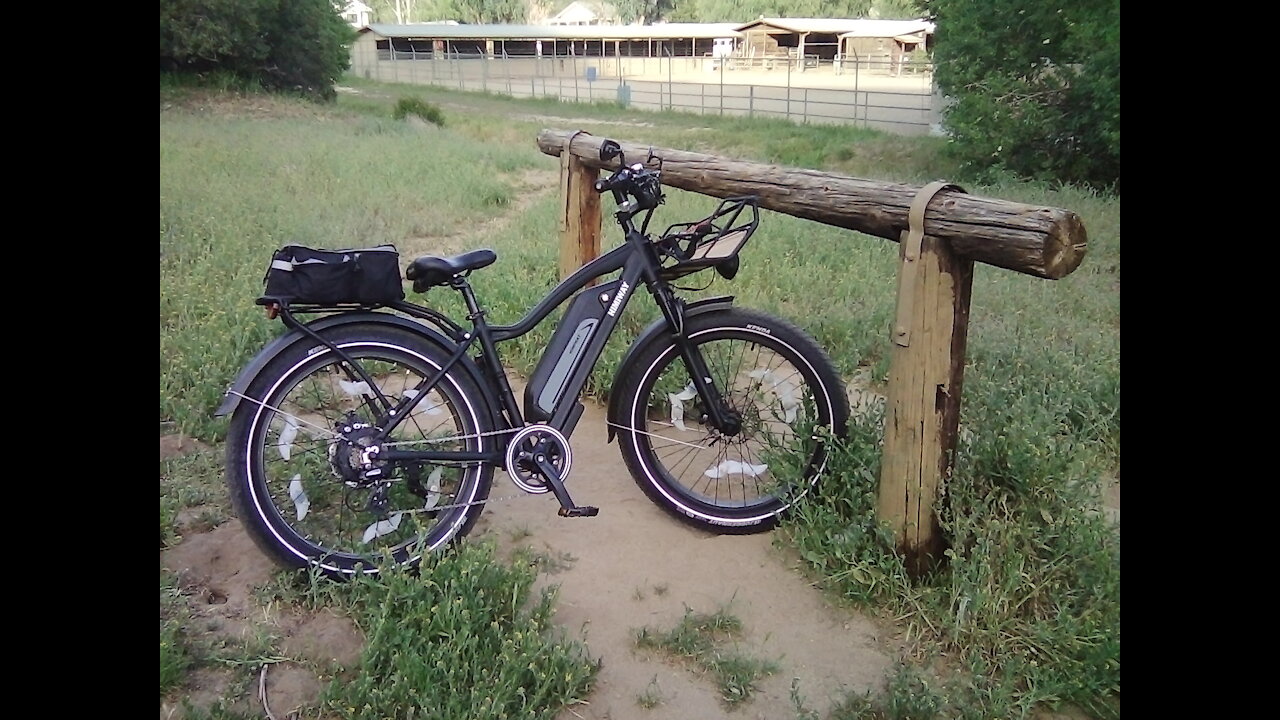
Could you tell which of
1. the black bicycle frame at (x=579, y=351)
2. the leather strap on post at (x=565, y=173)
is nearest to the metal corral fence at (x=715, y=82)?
the leather strap on post at (x=565, y=173)

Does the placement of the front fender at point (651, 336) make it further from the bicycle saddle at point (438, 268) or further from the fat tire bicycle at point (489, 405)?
the bicycle saddle at point (438, 268)

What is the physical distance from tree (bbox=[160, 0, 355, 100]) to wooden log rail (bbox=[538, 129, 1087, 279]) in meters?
19.2

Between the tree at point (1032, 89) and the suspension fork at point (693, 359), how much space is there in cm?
1056

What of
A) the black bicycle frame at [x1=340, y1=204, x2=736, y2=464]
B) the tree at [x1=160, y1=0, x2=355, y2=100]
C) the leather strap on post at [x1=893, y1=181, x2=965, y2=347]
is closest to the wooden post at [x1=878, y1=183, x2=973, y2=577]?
the leather strap on post at [x1=893, y1=181, x2=965, y2=347]

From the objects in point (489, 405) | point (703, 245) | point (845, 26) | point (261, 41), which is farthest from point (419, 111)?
point (489, 405)

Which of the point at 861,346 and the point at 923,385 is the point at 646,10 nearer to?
the point at 861,346

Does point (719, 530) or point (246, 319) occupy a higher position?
point (246, 319)

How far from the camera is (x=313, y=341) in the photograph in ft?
9.60

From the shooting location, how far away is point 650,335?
3355 millimetres

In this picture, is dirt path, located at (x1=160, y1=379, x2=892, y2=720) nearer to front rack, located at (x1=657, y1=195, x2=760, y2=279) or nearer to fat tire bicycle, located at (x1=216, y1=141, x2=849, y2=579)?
fat tire bicycle, located at (x1=216, y1=141, x2=849, y2=579)
